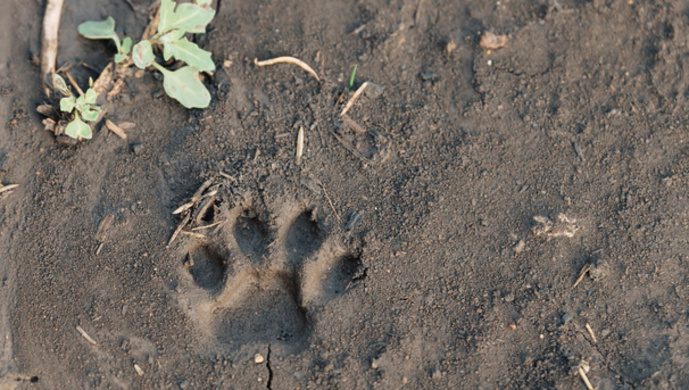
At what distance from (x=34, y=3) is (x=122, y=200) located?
1.06m

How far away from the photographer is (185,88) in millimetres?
2449

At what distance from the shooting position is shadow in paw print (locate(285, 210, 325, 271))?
228 centimetres

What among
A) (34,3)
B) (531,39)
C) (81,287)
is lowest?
(81,287)

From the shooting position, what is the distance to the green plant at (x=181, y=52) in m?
2.42

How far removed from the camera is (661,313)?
222 cm

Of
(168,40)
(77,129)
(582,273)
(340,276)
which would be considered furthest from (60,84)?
(582,273)

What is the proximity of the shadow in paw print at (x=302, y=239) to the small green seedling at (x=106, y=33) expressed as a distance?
1057mm

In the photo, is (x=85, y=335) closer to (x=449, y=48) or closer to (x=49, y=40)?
(x=49, y=40)

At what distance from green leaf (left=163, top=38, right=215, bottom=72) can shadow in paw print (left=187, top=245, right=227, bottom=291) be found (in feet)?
2.54

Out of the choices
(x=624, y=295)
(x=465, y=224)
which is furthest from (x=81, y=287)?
(x=624, y=295)

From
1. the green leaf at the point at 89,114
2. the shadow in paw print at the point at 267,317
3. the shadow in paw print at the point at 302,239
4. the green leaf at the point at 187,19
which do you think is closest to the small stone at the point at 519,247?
the shadow in paw print at the point at 302,239

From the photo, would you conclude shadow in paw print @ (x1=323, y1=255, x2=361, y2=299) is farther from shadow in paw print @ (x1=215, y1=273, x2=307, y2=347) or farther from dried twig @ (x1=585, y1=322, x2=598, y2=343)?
dried twig @ (x1=585, y1=322, x2=598, y2=343)

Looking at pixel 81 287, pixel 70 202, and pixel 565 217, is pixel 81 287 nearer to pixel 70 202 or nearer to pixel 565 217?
pixel 70 202

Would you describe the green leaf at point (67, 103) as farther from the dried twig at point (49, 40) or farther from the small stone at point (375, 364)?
the small stone at point (375, 364)
